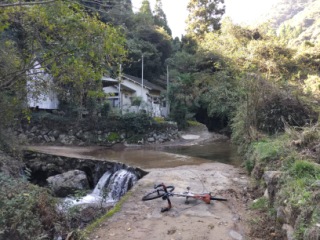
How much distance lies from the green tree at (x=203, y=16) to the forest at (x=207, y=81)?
856 cm

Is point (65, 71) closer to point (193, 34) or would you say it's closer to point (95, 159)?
point (95, 159)

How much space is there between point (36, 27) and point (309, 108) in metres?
9.07

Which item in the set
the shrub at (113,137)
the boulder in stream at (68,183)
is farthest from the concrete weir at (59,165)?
the shrub at (113,137)

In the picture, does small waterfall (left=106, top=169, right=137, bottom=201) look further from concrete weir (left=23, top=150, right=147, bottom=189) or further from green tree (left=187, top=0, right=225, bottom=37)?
green tree (left=187, top=0, right=225, bottom=37)

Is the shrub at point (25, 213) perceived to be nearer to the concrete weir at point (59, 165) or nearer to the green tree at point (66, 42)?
the green tree at point (66, 42)

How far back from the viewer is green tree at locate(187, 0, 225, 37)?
34938 mm

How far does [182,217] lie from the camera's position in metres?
5.92

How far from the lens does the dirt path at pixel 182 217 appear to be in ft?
17.0

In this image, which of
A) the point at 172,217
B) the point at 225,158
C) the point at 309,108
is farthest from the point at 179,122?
the point at 172,217

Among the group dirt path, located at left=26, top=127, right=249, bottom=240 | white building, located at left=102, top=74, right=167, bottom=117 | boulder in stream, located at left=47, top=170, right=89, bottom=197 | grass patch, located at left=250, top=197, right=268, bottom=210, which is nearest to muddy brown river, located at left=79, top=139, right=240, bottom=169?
boulder in stream, located at left=47, top=170, right=89, bottom=197

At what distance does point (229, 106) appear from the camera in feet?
68.3

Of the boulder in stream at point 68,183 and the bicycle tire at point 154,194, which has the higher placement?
the bicycle tire at point 154,194

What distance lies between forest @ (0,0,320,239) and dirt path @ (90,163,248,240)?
2.57 feet

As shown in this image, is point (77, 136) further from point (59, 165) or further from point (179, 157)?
point (179, 157)
